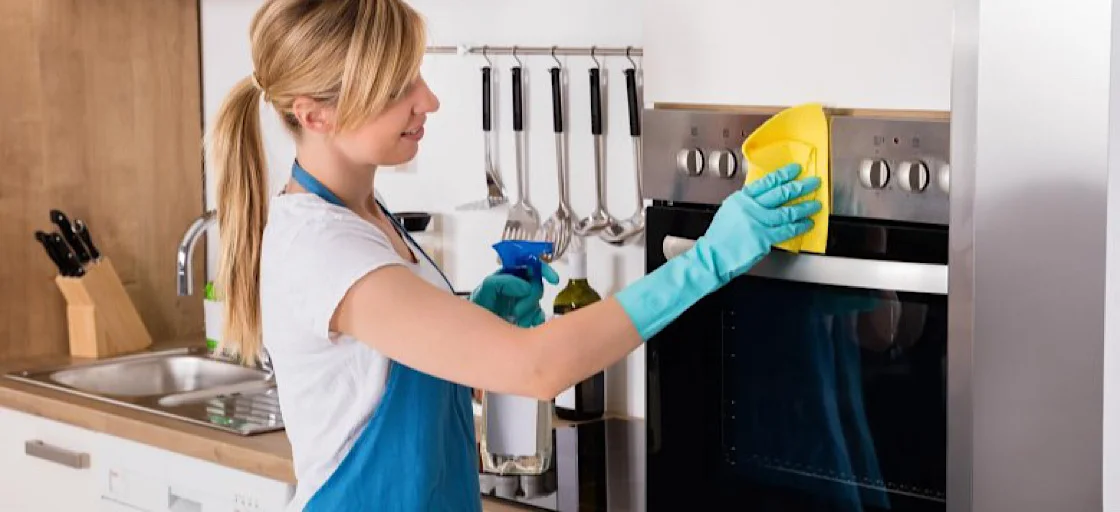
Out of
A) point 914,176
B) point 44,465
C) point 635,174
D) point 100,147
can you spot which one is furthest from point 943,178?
point 100,147

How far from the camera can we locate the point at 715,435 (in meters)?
1.68

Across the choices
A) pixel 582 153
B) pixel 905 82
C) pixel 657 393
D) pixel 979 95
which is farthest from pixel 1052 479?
pixel 582 153

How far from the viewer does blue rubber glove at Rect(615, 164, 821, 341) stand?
54.6 inches

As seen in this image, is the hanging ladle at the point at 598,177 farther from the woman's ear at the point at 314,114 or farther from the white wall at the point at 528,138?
the woman's ear at the point at 314,114

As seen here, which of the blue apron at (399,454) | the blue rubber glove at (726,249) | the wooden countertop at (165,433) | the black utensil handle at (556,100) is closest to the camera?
the blue rubber glove at (726,249)

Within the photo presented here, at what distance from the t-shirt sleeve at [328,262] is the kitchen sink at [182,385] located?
0.88m

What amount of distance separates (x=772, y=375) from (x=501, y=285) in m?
0.35

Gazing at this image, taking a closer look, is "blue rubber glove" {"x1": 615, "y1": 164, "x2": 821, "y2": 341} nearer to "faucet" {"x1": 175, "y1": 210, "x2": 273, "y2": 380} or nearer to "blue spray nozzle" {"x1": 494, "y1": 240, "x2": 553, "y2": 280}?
"blue spray nozzle" {"x1": 494, "y1": 240, "x2": 553, "y2": 280}

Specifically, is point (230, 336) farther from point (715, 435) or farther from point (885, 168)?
point (885, 168)

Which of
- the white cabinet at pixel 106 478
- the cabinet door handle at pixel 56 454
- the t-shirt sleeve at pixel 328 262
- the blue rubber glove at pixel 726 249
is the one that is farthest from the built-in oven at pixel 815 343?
the cabinet door handle at pixel 56 454

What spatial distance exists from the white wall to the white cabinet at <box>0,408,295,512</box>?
60 cm

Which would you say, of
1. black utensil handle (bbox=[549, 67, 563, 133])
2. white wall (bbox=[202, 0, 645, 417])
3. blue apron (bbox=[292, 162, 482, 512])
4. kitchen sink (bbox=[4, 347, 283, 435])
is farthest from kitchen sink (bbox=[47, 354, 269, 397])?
blue apron (bbox=[292, 162, 482, 512])

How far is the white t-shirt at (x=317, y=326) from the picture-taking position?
147 centimetres

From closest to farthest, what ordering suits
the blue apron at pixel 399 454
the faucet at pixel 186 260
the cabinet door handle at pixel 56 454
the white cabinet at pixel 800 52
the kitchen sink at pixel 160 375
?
the white cabinet at pixel 800 52 → the blue apron at pixel 399 454 → the cabinet door handle at pixel 56 454 → the faucet at pixel 186 260 → the kitchen sink at pixel 160 375
